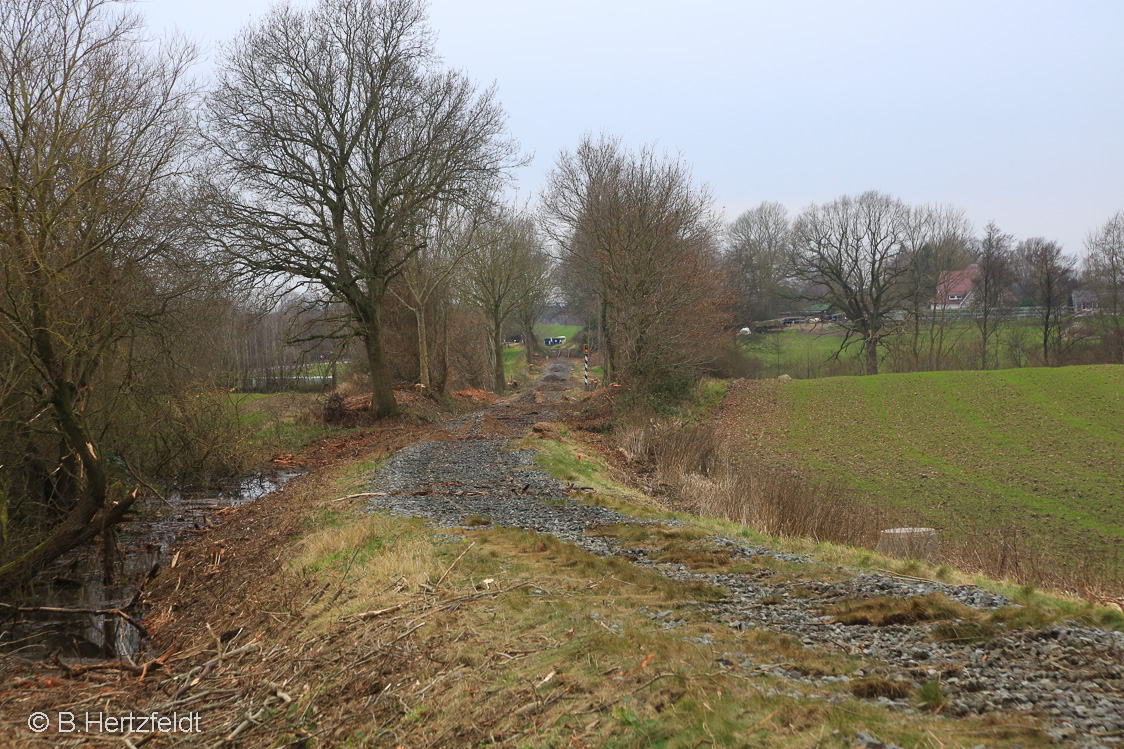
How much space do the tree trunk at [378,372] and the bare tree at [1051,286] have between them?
43231 millimetres

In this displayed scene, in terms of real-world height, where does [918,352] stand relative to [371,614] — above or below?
above

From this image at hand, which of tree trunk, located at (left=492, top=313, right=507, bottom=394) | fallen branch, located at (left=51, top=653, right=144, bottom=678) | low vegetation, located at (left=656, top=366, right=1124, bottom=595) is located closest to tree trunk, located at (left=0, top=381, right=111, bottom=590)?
fallen branch, located at (left=51, top=653, right=144, bottom=678)

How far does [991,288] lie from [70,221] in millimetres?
53654

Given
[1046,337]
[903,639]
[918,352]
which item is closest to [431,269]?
[903,639]

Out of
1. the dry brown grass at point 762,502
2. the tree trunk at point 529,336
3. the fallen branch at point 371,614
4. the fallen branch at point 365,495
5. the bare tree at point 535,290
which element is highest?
the bare tree at point 535,290

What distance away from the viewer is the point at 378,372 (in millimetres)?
20953

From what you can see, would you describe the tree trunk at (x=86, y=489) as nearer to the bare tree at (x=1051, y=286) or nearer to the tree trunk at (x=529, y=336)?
the tree trunk at (x=529, y=336)

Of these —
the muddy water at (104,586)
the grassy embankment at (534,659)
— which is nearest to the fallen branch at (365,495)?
the muddy water at (104,586)

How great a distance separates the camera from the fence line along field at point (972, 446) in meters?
15.3

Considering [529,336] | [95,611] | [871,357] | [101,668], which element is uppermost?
[529,336]

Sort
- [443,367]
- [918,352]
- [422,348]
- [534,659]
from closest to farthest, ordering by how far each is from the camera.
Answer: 1. [534,659]
2. [422,348]
3. [443,367]
4. [918,352]

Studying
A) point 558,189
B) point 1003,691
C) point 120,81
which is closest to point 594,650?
point 1003,691

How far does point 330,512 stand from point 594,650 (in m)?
7.02

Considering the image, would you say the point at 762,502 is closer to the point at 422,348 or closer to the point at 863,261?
the point at 422,348
